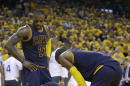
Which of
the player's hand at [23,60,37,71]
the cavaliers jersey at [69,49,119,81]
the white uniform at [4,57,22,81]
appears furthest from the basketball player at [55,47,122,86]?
the white uniform at [4,57,22,81]

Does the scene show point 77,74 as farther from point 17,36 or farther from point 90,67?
point 17,36

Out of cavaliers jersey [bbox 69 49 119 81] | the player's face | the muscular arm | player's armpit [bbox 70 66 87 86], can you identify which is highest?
the player's face

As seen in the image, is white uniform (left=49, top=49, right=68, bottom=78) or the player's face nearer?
the player's face

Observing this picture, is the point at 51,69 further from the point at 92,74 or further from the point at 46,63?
the point at 92,74

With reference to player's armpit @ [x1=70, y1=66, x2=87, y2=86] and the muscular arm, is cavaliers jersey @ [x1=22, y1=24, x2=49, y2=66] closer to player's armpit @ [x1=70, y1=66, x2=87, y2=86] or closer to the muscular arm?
the muscular arm

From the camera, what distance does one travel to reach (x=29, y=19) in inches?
633

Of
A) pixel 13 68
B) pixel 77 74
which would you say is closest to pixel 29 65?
pixel 77 74

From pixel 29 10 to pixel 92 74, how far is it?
1590 centimetres

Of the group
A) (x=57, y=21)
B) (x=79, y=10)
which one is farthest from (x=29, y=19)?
(x=79, y=10)

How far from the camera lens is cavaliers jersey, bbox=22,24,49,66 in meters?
4.37

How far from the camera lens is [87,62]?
3814mm

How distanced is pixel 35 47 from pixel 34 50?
2.1 inches

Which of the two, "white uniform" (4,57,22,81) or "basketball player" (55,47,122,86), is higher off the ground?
"basketball player" (55,47,122,86)

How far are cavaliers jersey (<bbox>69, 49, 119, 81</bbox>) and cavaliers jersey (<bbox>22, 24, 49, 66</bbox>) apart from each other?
0.79 m
